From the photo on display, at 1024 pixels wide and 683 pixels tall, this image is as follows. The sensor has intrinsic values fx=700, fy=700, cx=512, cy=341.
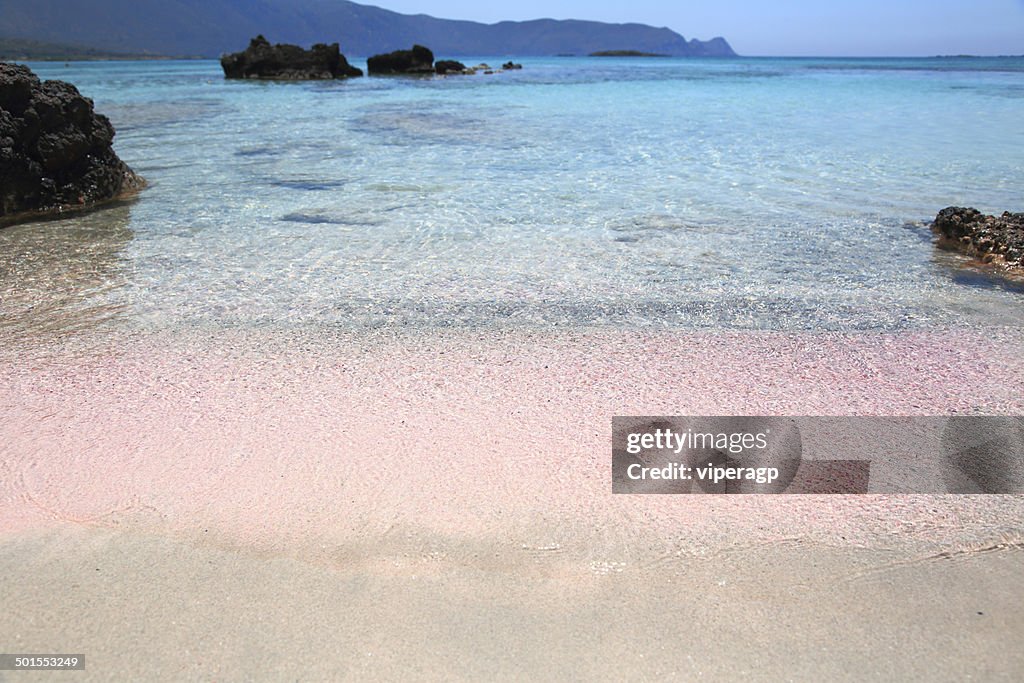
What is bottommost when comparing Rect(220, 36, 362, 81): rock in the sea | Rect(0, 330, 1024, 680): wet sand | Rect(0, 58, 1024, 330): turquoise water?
Rect(0, 330, 1024, 680): wet sand

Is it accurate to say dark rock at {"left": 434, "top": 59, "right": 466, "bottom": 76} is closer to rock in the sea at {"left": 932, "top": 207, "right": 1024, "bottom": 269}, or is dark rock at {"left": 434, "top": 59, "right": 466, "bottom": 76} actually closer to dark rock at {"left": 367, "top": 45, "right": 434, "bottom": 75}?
dark rock at {"left": 367, "top": 45, "right": 434, "bottom": 75}

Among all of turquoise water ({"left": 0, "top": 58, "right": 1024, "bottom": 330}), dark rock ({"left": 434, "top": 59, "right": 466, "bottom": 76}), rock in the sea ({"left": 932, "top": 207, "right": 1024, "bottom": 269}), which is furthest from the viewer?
dark rock ({"left": 434, "top": 59, "right": 466, "bottom": 76})

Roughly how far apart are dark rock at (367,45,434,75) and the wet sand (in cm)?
5468

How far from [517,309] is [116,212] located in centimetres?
488

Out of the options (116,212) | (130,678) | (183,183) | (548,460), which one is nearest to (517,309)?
(548,460)

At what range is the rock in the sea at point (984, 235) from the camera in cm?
514

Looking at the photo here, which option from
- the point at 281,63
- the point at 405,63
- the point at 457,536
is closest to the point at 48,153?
the point at 457,536

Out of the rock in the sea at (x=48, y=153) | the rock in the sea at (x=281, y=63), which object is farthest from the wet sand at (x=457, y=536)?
the rock in the sea at (x=281, y=63)

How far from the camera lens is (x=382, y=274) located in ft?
16.3

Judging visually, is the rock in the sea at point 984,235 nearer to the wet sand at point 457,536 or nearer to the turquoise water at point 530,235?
the turquoise water at point 530,235

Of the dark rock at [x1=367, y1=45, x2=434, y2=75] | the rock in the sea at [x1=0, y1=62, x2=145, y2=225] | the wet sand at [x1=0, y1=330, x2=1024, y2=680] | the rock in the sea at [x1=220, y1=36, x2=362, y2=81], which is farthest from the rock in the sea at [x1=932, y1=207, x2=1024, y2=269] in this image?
the dark rock at [x1=367, y1=45, x2=434, y2=75]

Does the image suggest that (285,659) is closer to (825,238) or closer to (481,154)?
(825,238)

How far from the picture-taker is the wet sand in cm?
176

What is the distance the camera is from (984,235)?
17.7ft
